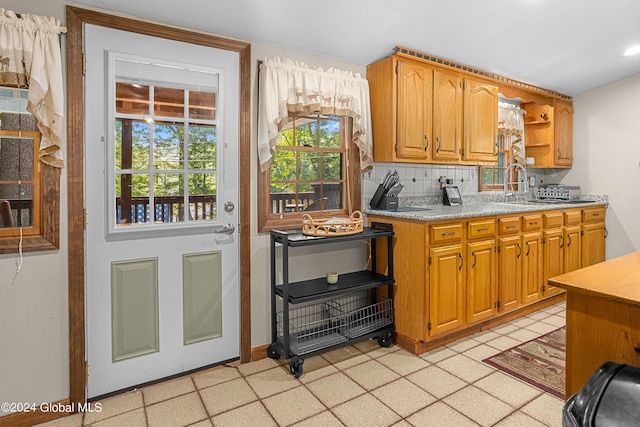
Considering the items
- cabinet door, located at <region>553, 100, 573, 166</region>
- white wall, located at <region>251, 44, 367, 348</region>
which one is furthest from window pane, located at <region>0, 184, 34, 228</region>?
cabinet door, located at <region>553, 100, 573, 166</region>

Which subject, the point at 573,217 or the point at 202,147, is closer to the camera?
the point at 202,147

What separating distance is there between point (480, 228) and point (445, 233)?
0.42m

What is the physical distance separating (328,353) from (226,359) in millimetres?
735

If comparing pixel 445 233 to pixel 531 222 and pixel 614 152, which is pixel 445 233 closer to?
pixel 531 222

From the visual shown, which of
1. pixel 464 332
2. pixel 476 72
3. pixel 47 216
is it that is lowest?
pixel 464 332

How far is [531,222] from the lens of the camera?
3379mm

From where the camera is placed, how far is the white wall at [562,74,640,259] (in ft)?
13.5

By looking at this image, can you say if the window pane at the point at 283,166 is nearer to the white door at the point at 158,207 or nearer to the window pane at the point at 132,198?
the white door at the point at 158,207

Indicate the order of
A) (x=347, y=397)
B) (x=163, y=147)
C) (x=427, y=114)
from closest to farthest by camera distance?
(x=347, y=397) < (x=163, y=147) < (x=427, y=114)

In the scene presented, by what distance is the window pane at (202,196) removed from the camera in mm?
2443

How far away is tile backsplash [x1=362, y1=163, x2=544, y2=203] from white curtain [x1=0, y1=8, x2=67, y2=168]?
7.05 ft

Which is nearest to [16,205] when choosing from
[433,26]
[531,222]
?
[433,26]

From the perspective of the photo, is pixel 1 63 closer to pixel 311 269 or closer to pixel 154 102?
pixel 154 102

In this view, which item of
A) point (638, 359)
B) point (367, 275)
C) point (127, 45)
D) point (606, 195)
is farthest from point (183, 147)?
point (606, 195)
